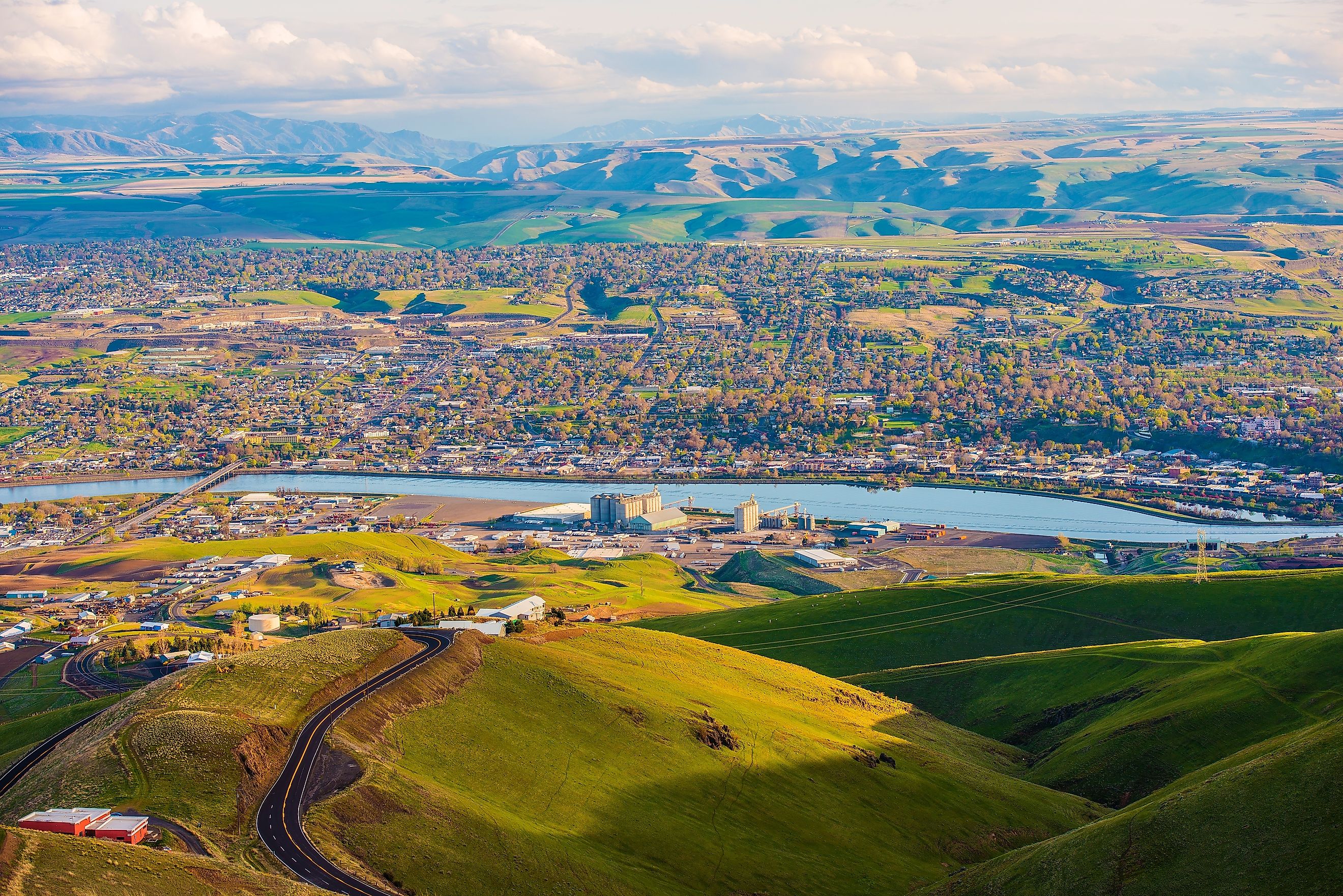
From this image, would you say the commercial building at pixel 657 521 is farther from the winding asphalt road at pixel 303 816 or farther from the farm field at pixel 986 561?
the winding asphalt road at pixel 303 816

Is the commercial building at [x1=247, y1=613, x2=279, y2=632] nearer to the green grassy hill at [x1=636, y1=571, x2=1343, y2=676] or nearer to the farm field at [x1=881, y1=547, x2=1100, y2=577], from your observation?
the green grassy hill at [x1=636, y1=571, x2=1343, y2=676]

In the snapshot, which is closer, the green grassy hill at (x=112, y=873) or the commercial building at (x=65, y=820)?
the green grassy hill at (x=112, y=873)

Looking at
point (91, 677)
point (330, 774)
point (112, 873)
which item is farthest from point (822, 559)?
point (112, 873)

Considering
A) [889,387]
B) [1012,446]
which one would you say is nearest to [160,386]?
[889,387]

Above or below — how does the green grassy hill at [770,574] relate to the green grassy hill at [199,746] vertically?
below

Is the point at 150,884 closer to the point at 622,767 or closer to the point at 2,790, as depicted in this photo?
the point at 2,790

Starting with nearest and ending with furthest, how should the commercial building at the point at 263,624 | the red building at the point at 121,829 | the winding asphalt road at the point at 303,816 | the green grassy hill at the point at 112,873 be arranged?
the green grassy hill at the point at 112,873, the red building at the point at 121,829, the winding asphalt road at the point at 303,816, the commercial building at the point at 263,624

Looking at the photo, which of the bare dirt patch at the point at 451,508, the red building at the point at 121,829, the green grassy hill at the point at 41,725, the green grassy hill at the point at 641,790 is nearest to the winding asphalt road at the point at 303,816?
the green grassy hill at the point at 641,790
